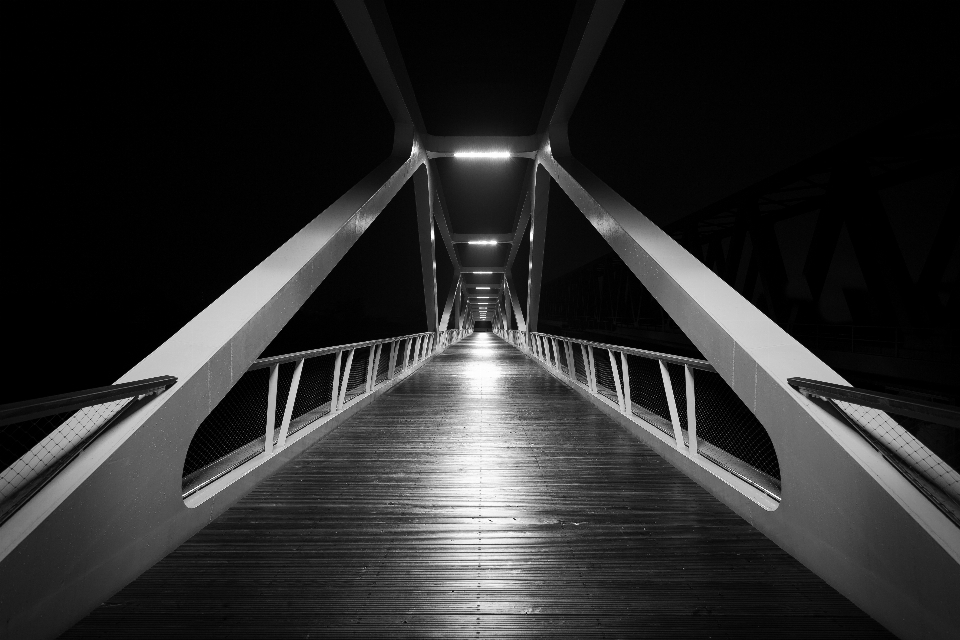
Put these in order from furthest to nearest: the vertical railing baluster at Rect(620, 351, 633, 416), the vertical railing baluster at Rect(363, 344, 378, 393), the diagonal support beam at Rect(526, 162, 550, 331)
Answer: the diagonal support beam at Rect(526, 162, 550, 331), the vertical railing baluster at Rect(363, 344, 378, 393), the vertical railing baluster at Rect(620, 351, 633, 416)

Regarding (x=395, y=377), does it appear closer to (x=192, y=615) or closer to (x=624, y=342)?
(x=192, y=615)

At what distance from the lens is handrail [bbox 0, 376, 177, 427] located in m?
1.81

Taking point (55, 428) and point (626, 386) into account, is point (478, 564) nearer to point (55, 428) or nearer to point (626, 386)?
point (55, 428)

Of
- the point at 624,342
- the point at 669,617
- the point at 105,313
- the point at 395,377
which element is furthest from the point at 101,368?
the point at 669,617

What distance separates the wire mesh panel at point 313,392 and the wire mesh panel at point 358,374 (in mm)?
406

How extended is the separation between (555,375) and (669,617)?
882cm

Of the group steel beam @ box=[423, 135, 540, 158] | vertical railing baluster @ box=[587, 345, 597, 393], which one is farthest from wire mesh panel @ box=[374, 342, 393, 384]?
steel beam @ box=[423, 135, 540, 158]

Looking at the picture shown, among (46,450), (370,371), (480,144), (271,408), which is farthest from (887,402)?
(480,144)

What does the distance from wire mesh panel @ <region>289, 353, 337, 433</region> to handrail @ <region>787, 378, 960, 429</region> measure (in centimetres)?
377

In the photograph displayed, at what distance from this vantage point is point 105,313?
69.8 m

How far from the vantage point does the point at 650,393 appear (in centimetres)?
549

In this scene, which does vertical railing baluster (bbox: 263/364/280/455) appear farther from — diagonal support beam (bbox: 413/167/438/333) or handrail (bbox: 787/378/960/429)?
diagonal support beam (bbox: 413/167/438/333)

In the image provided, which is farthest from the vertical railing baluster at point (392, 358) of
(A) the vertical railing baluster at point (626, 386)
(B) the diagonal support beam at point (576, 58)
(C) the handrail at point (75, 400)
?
(C) the handrail at point (75, 400)

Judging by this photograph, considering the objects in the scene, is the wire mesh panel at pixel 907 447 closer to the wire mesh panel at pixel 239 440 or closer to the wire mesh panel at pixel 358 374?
the wire mesh panel at pixel 239 440
